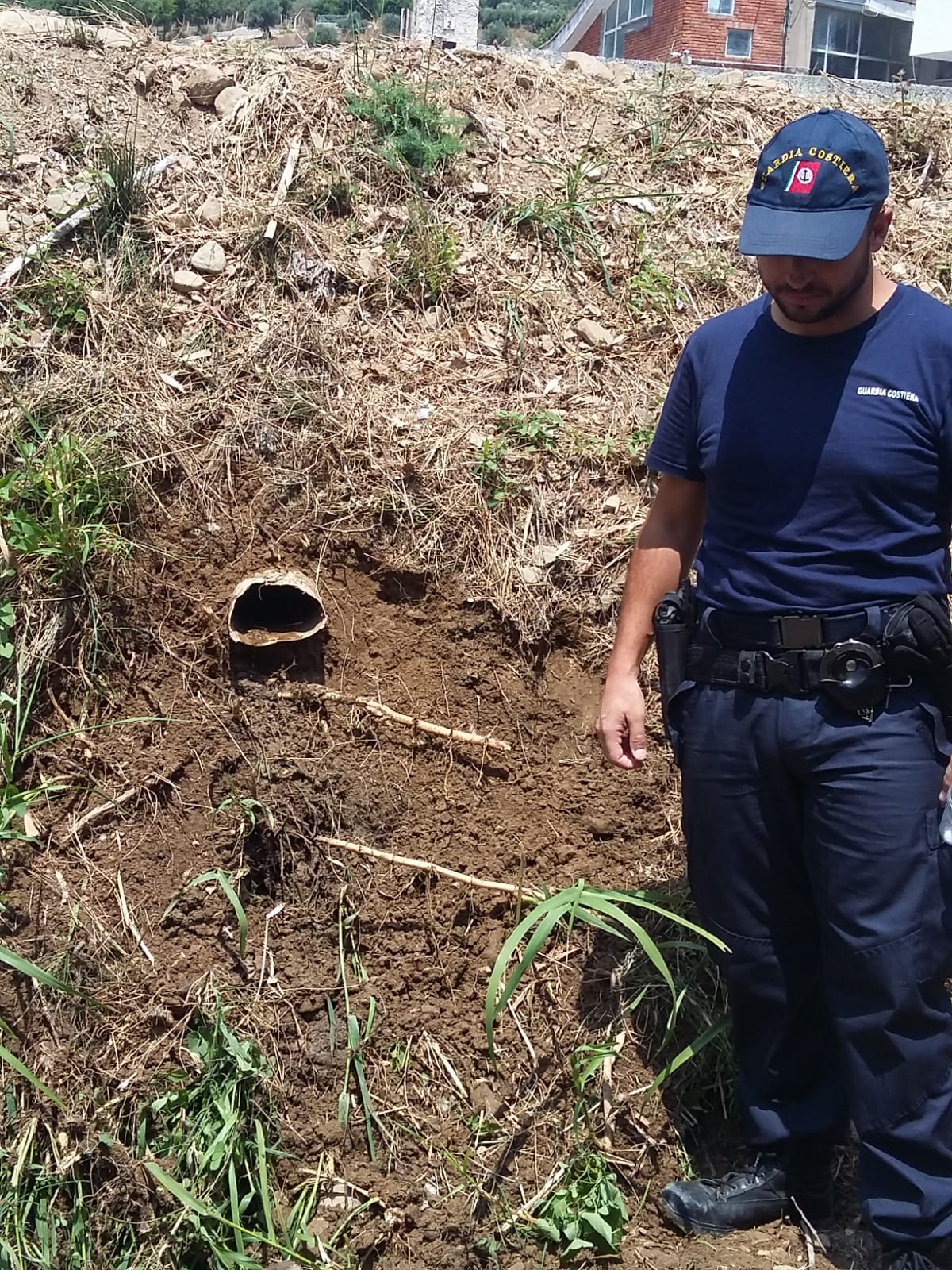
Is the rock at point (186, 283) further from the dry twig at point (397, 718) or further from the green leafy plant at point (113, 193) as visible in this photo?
the dry twig at point (397, 718)

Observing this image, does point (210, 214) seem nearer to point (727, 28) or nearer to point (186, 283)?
point (186, 283)

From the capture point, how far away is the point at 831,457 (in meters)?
2.18

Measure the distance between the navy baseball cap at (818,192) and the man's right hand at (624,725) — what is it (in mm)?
944

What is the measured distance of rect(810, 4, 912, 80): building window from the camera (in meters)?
22.5

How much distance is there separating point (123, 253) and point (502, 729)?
1.97 metres

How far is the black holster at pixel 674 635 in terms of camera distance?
2.42 metres

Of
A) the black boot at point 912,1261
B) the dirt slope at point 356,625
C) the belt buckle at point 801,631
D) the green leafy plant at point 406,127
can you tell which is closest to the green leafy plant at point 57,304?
the dirt slope at point 356,625

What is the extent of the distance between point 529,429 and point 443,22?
2968mm

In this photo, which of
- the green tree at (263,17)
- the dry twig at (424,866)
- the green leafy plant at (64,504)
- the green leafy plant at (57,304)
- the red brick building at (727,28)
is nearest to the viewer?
the dry twig at (424,866)

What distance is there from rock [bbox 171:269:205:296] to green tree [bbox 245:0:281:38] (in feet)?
5.22

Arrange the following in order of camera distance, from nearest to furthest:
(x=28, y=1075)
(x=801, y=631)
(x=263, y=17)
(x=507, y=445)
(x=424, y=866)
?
(x=801, y=631) → (x=28, y=1075) → (x=424, y=866) → (x=507, y=445) → (x=263, y=17)

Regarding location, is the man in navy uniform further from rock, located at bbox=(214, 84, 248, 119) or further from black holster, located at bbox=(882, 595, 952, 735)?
rock, located at bbox=(214, 84, 248, 119)

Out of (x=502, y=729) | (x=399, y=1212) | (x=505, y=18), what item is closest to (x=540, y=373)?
(x=502, y=729)

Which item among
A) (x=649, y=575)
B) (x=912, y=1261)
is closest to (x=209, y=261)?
(x=649, y=575)
